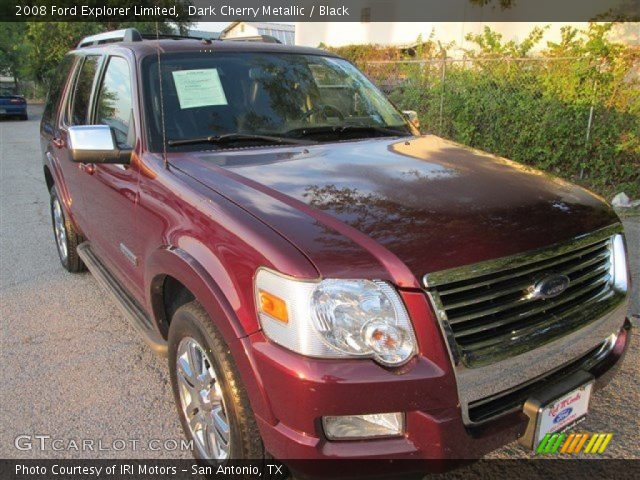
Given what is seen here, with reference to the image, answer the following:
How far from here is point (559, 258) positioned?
7.09 feet

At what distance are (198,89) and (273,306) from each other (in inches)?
67.7

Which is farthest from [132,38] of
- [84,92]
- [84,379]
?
[84,379]

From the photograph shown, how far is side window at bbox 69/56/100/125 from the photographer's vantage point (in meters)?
3.98

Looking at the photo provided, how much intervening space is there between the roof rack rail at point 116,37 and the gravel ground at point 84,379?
1.99m

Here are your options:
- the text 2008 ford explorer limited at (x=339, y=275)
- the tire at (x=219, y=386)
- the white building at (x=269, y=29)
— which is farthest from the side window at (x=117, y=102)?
the white building at (x=269, y=29)

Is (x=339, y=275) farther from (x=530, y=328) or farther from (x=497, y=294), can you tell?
(x=530, y=328)

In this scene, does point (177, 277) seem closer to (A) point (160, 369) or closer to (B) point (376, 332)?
(B) point (376, 332)

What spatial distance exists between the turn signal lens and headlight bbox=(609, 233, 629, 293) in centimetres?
153

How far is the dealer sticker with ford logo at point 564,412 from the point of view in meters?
2.01

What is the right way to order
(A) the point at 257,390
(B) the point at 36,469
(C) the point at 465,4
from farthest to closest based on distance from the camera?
(C) the point at 465,4, (B) the point at 36,469, (A) the point at 257,390

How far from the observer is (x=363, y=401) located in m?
1.78

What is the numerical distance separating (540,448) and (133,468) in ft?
5.93

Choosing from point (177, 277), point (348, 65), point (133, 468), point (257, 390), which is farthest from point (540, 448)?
point (348, 65)

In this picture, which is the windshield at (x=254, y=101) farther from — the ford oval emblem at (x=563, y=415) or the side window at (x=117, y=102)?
the ford oval emblem at (x=563, y=415)
